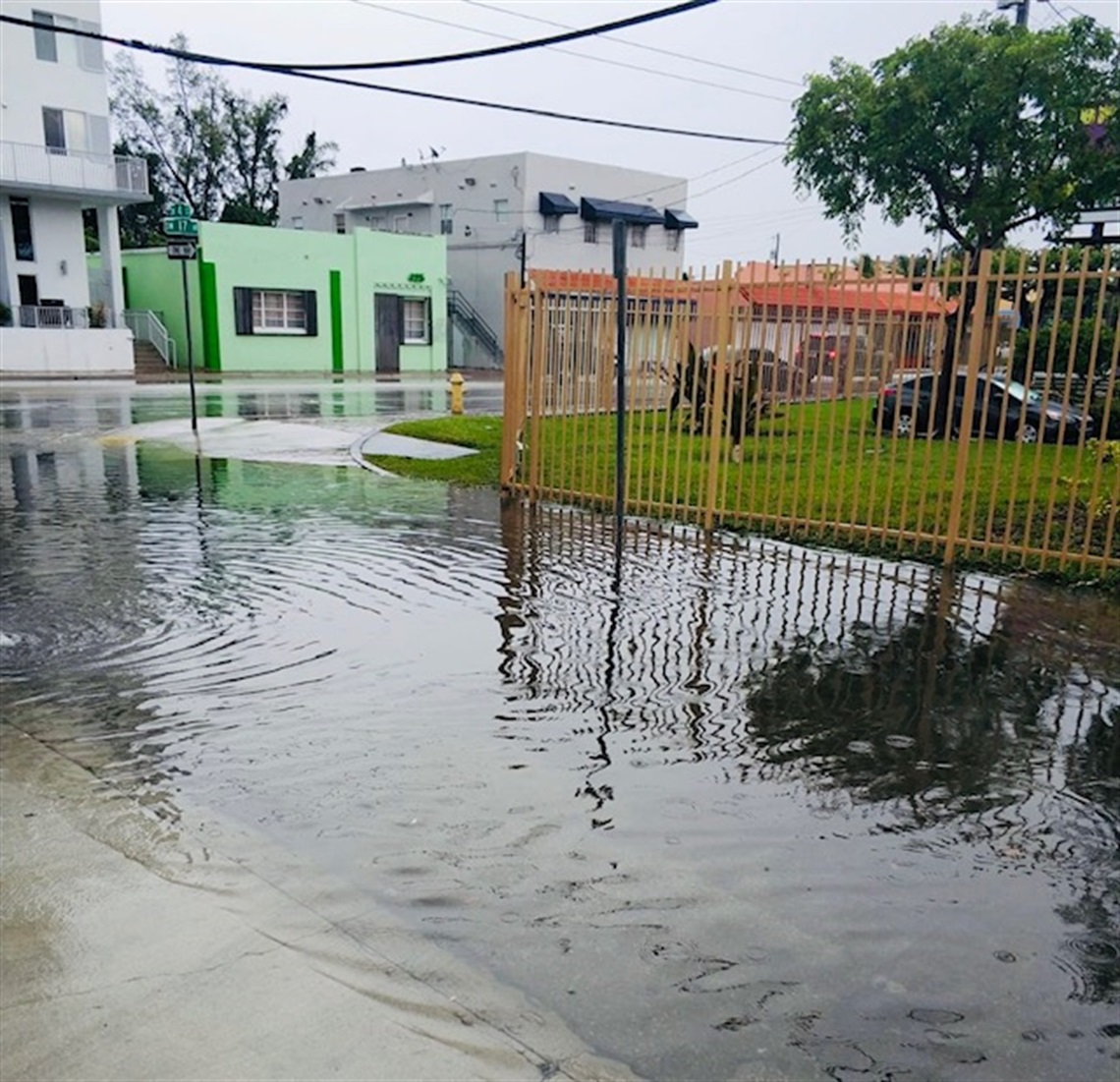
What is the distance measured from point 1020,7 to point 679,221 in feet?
92.5

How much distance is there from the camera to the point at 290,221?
179 feet

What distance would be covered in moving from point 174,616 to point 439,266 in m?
39.2

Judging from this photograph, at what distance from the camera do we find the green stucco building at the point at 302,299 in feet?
123

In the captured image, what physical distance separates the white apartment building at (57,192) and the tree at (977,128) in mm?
24022

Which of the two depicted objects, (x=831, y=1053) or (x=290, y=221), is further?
(x=290, y=221)

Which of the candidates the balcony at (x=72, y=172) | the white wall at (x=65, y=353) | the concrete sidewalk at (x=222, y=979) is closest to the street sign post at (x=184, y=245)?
the concrete sidewalk at (x=222, y=979)

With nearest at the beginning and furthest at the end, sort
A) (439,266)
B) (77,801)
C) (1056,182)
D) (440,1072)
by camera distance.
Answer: (440,1072)
(77,801)
(1056,182)
(439,266)

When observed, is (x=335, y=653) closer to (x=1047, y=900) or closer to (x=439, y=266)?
(x=1047, y=900)

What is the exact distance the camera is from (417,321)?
44.5 meters

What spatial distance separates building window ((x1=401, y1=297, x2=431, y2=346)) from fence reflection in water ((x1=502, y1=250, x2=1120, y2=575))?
32976mm

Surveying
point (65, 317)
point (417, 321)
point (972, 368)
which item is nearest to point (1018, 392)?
point (972, 368)

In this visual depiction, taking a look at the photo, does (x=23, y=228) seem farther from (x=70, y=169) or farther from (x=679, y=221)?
(x=679, y=221)

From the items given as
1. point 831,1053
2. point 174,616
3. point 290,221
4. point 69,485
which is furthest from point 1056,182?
point 290,221

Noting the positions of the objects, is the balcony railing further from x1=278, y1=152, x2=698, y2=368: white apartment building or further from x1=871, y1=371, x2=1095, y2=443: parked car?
x1=871, y1=371, x2=1095, y2=443: parked car
